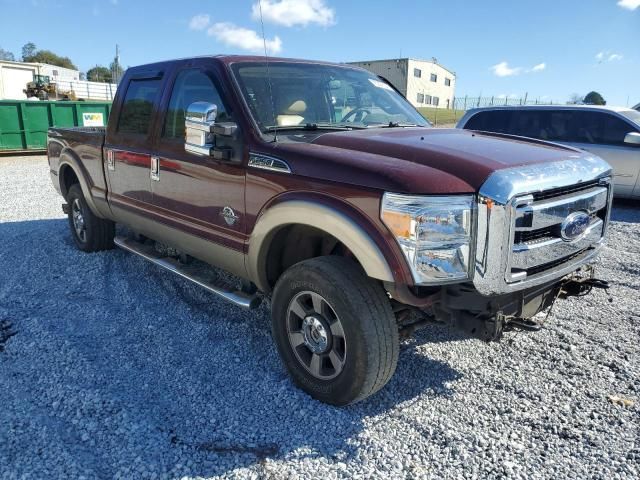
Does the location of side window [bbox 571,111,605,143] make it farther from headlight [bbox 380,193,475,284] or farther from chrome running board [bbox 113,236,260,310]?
headlight [bbox 380,193,475,284]

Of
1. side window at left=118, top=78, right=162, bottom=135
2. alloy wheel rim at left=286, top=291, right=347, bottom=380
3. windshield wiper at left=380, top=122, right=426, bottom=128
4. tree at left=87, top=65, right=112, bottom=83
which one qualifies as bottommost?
alloy wheel rim at left=286, top=291, right=347, bottom=380

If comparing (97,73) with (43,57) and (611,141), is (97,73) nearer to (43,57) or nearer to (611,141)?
(43,57)

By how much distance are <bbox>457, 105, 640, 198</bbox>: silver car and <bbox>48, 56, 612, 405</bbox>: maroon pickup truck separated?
5.80 meters

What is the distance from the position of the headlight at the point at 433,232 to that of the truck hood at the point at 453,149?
0.41ft

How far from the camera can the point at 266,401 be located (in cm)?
308

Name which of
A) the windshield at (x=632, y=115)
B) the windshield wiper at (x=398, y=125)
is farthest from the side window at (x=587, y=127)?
the windshield wiper at (x=398, y=125)

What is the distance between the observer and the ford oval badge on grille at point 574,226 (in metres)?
2.83

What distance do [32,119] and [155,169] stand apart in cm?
1378

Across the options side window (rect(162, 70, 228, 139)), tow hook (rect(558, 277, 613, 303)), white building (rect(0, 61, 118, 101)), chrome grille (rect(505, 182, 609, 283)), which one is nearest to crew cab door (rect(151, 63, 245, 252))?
side window (rect(162, 70, 228, 139))

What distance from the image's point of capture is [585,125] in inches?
351

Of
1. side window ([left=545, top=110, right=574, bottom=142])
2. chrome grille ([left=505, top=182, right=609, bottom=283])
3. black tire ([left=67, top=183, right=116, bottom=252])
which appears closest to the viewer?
chrome grille ([left=505, top=182, right=609, bottom=283])

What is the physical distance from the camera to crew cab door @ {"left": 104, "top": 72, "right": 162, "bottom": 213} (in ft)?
14.4

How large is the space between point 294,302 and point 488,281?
114cm

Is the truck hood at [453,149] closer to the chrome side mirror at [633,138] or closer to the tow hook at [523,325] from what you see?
the tow hook at [523,325]
